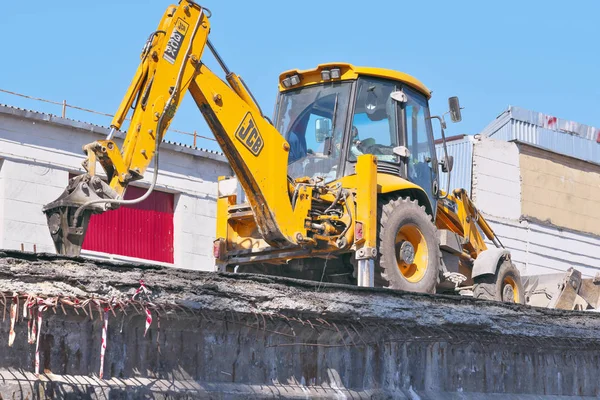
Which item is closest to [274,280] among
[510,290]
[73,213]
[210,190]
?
[73,213]

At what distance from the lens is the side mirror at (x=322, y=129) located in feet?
41.9

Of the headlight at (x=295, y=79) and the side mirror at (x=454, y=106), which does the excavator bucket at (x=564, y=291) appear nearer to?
the side mirror at (x=454, y=106)

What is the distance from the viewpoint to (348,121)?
41.1ft

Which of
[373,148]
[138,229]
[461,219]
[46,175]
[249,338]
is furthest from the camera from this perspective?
[138,229]

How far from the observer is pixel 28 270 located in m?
6.60

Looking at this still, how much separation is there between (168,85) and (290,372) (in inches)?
165

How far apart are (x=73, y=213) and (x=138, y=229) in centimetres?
1181

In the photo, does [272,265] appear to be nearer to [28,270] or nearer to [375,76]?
[375,76]

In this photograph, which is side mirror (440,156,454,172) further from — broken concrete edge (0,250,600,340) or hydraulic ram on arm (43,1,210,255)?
hydraulic ram on arm (43,1,210,255)

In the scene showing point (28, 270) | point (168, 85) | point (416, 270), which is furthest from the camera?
point (416, 270)

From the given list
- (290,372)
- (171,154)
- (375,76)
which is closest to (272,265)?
(375,76)

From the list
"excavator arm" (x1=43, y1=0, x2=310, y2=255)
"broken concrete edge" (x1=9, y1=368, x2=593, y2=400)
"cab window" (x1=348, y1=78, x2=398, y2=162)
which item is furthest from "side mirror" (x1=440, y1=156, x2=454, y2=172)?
"broken concrete edge" (x1=9, y1=368, x2=593, y2=400)

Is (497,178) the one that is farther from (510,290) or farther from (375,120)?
(375,120)

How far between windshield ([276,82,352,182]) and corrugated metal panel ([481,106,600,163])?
56.2 ft
